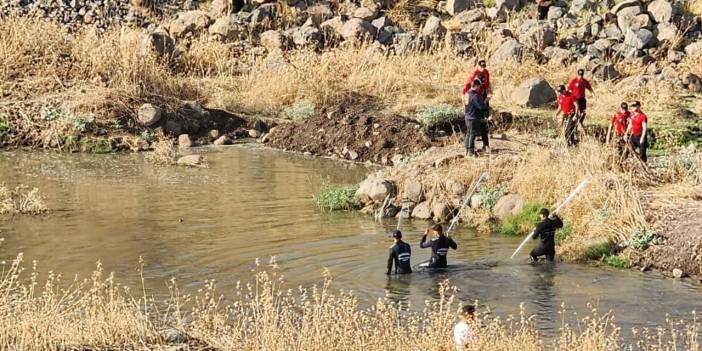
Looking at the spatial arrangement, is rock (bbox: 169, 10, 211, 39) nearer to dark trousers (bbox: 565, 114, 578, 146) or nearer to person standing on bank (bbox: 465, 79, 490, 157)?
dark trousers (bbox: 565, 114, 578, 146)

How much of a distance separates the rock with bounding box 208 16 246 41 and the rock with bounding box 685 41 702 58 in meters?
14.0

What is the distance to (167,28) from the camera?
37.8 m

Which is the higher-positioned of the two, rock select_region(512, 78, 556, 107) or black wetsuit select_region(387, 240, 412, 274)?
rock select_region(512, 78, 556, 107)

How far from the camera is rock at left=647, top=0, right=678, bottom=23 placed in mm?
37844

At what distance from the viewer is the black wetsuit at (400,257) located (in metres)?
16.9

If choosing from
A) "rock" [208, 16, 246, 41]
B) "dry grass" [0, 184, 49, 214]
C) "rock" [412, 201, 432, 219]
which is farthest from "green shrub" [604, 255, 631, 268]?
"rock" [208, 16, 246, 41]

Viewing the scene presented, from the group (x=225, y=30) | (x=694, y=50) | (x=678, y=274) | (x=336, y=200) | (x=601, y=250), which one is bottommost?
(x=678, y=274)

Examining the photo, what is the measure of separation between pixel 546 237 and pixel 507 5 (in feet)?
77.5

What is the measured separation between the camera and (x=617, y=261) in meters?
17.9

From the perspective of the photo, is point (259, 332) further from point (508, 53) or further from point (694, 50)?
point (694, 50)

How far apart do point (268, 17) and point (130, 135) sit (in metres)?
11.7

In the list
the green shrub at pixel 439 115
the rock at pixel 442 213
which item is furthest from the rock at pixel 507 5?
the rock at pixel 442 213

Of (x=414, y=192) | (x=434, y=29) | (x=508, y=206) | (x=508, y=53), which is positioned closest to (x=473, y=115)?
(x=414, y=192)

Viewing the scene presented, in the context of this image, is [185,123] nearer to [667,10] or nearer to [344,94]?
[344,94]
